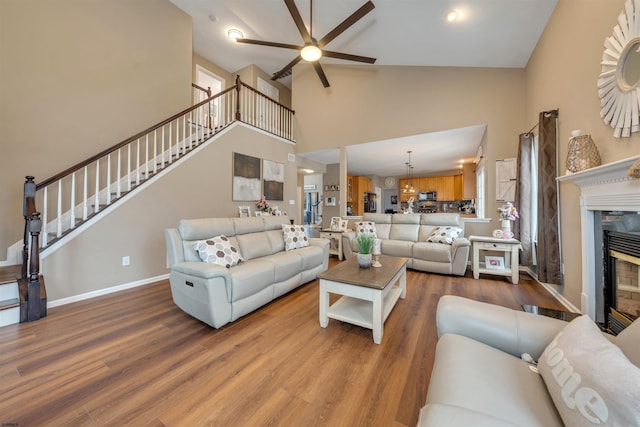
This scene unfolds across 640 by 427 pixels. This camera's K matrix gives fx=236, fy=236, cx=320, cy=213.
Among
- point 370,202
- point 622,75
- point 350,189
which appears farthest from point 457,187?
point 622,75

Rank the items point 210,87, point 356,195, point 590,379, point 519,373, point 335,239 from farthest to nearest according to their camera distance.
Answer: point 356,195, point 210,87, point 335,239, point 519,373, point 590,379

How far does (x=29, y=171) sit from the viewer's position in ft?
9.85

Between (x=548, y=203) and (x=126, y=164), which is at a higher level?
(x=126, y=164)

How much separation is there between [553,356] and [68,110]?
5443 mm

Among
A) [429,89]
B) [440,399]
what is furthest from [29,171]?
[429,89]

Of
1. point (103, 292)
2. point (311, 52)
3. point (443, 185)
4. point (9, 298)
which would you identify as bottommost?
point (103, 292)

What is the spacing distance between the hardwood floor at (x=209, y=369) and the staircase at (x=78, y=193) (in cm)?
37

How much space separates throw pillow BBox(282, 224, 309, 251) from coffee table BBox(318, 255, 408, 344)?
1.10 metres

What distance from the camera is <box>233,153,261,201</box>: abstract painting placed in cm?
469

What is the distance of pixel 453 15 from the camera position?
2951 millimetres

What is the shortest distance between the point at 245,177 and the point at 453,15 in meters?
4.13

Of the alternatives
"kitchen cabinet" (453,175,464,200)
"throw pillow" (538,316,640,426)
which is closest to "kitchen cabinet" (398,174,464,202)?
"kitchen cabinet" (453,175,464,200)

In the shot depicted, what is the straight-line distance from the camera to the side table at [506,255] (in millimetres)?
3389

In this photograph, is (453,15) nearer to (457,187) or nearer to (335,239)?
(335,239)
